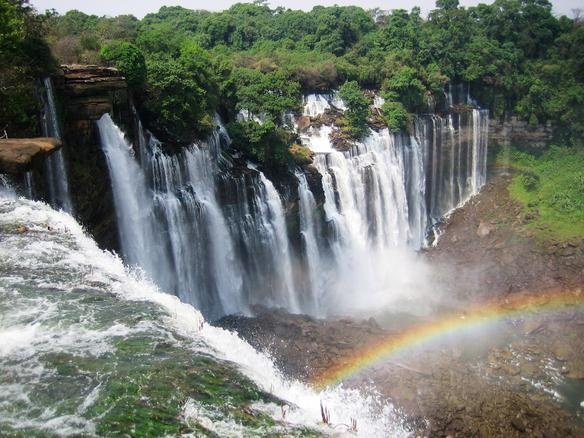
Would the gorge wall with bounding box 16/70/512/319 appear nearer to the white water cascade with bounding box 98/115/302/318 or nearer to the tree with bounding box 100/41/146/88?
the white water cascade with bounding box 98/115/302/318

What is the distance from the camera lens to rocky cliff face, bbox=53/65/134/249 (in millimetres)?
18844

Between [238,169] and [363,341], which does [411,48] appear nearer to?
[238,169]

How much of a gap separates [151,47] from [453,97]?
86.8 feet

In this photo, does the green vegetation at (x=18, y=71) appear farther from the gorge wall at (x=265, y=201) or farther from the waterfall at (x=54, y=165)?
the gorge wall at (x=265, y=201)

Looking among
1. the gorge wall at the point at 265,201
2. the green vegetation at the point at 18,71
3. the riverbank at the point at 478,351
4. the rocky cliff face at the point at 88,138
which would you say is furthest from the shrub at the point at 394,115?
the green vegetation at the point at 18,71

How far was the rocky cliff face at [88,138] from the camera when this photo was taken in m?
18.8

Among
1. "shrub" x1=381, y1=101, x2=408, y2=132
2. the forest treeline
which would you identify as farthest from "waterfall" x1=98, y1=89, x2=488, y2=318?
the forest treeline

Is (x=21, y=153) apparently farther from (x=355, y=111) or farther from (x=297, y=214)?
(x=355, y=111)

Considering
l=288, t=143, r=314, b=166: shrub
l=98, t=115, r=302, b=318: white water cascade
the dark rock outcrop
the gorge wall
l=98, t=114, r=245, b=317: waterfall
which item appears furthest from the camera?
l=288, t=143, r=314, b=166: shrub

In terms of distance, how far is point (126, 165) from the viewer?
67.6ft

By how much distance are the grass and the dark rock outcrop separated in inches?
1239

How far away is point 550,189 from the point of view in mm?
39406

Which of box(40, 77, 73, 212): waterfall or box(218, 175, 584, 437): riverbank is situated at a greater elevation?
box(40, 77, 73, 212): waterfall

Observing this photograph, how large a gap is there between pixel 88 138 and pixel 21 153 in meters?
7.15
